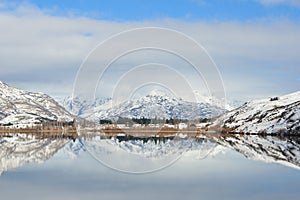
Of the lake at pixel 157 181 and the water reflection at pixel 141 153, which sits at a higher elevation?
the water reflection at pixel 141 153

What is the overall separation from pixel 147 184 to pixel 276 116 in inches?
6029

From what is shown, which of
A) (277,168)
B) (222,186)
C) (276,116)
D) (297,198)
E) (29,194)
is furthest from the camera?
(276,116)

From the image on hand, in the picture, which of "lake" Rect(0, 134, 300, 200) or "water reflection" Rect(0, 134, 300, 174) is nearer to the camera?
"lake" Rect(0, 134, 300, 200)

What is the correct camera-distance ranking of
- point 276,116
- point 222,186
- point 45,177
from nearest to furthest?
point 222,186
point 45,177
point 276,116

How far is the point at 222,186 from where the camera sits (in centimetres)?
3256

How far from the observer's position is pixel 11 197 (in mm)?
27984

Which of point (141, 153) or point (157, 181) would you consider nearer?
point (157, 181)

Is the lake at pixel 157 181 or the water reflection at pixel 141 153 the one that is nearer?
the lake at pixel 157 181

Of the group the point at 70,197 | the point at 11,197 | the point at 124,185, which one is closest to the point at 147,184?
the point at 124,185

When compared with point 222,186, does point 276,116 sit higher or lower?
higher

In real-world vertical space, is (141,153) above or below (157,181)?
above

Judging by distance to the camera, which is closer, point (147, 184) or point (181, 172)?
point (147, 184)

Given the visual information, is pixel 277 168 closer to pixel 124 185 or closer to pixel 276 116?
pixel 124 185

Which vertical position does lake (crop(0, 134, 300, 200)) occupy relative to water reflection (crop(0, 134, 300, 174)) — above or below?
below
